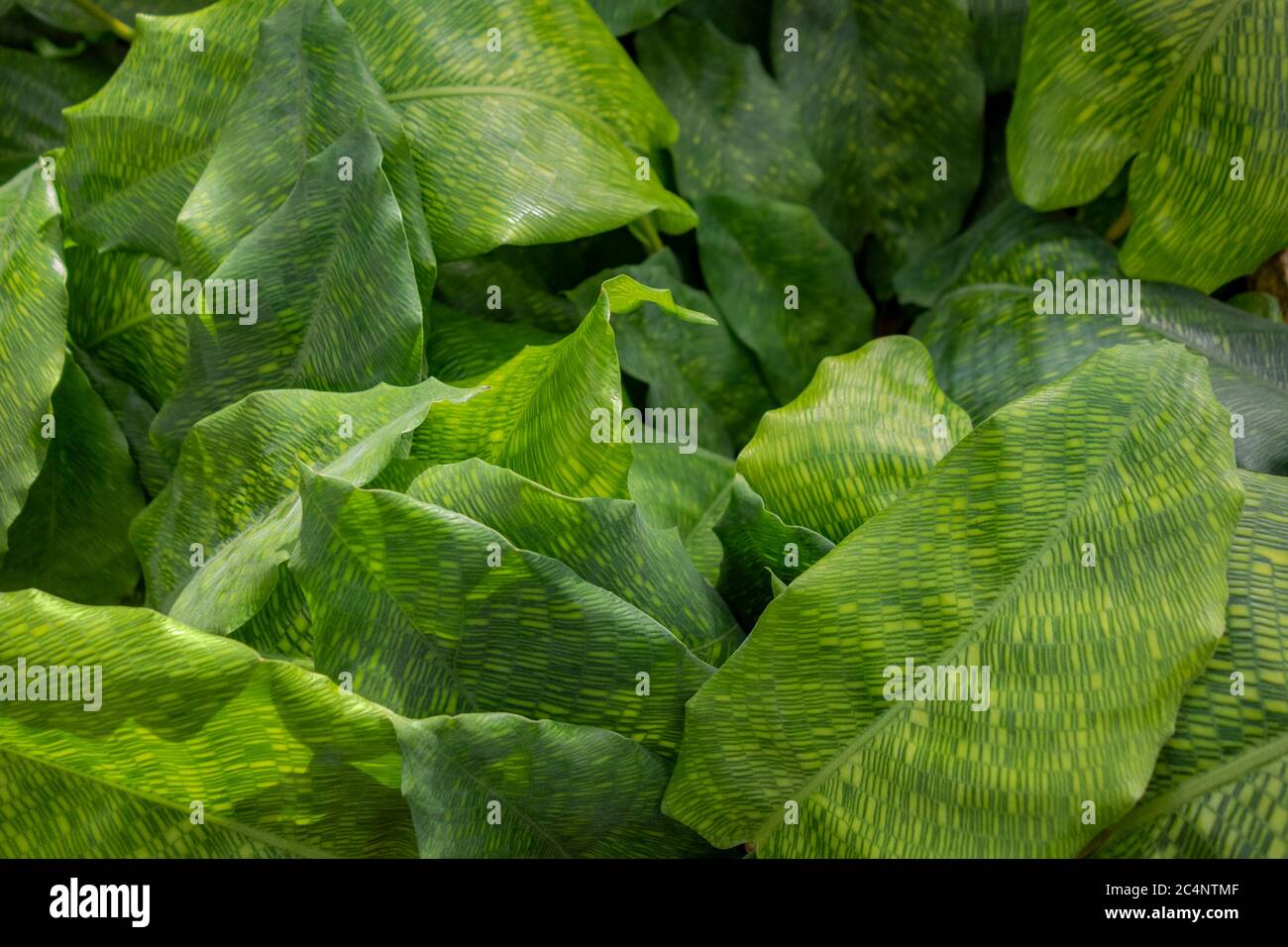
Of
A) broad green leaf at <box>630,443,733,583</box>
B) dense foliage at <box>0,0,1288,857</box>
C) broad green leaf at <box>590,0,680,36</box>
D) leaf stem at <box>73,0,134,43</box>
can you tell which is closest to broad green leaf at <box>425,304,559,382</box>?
dense foliage at <box>0,0,1288,857</box>

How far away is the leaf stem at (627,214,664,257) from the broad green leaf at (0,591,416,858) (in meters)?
0.42

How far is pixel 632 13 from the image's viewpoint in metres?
0.72

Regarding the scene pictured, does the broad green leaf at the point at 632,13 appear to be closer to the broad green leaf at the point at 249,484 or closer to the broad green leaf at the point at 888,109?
the broad green leaf at the point at 888,109

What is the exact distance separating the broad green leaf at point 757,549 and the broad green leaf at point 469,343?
7.9 inches

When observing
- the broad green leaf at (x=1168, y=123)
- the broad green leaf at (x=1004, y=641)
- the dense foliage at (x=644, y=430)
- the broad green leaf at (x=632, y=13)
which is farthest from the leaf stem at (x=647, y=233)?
the broad green leaf at (x=1004, y=641)

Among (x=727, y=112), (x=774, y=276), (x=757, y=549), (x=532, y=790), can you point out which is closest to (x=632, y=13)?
(x=727, y=112)

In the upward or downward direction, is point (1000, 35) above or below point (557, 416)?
above

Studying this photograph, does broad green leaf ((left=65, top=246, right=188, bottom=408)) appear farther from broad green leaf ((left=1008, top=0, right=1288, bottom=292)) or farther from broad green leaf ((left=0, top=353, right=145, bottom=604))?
broad green leaf ((left=1008, top=0, right=1288, bottom=292))

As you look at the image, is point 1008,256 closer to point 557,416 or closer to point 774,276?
point 774,276

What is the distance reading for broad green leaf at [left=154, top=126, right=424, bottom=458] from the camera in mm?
568

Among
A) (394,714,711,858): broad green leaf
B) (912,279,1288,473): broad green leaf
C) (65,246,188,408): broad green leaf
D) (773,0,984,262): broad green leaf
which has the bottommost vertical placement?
(394,714,711,858): broad green leaf

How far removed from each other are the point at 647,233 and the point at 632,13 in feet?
0.47
